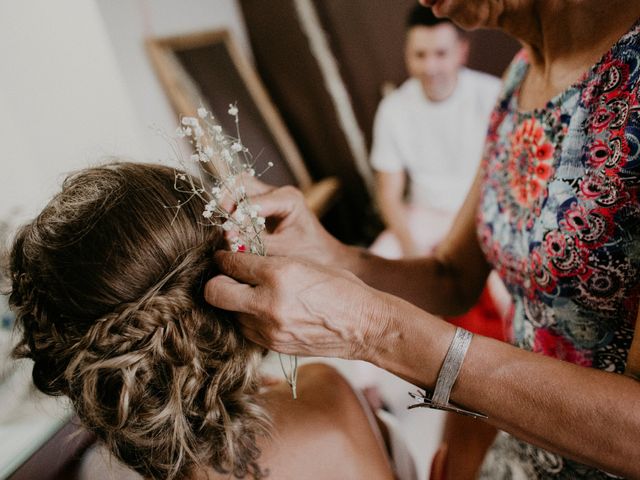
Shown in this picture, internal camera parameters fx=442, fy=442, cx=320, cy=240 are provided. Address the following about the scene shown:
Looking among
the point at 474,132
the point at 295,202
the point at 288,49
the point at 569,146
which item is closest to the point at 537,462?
the point at 569,146

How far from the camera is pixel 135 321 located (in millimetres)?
775

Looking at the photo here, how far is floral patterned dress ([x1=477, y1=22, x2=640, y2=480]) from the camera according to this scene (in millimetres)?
744

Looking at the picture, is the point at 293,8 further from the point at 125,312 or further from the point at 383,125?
the point at 125,312

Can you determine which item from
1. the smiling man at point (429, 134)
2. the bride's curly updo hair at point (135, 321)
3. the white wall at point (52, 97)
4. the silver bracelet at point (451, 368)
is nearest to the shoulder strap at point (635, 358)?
the silver bracelet at point (451, 368)

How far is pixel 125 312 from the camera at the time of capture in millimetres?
764

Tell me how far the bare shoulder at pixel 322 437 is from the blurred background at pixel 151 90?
472mm

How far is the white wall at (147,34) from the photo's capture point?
92.8 inches

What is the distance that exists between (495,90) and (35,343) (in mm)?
2603

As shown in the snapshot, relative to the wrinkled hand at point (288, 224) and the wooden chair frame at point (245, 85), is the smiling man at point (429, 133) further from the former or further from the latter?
the wrinkled hand at point (288, 224)

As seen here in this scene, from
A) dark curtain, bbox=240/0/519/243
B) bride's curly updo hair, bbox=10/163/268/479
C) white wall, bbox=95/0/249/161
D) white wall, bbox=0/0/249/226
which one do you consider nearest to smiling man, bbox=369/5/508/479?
dark curtain, bbox=240/0/519/243

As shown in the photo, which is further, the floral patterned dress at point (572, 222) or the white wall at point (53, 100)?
the white wall at point (53, 100)

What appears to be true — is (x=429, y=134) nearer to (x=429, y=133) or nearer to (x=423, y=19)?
(x=429, y=133)

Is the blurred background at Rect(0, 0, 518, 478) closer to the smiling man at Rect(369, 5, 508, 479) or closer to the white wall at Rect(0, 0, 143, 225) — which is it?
the white wall at Rect(0, 0, 143, 225)

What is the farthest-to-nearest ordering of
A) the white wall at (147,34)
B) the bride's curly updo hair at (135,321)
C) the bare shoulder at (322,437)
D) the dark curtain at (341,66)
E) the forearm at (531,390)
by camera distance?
the dark curtain at (341,66) → the white wall at (147,34) → the bare shoulder at (322,437) → the bride's curly updo hair at (135,321) → the forearm at (531,390)
